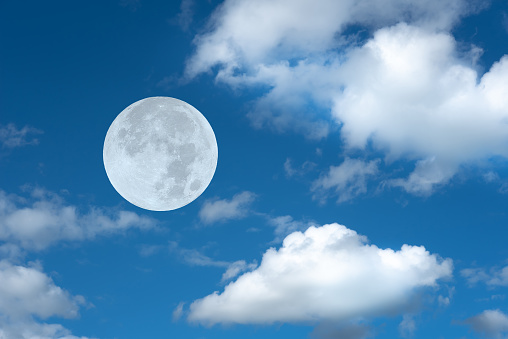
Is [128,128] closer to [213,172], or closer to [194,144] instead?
[194,144]

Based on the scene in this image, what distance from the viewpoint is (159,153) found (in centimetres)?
3198

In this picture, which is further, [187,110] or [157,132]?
[187,110]

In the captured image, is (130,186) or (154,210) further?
(154,210)

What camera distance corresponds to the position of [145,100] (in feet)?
112

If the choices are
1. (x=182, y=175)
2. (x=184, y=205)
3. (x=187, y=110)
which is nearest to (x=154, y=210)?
(x=184, y=205)

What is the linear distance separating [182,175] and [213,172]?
3341 mm

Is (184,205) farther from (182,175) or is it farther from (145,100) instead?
(145,100)

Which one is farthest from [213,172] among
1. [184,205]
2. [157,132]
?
[157,132]

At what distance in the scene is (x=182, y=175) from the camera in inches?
1305

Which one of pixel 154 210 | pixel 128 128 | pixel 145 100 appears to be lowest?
pixel 154 210

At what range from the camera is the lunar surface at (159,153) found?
3219 centimetres

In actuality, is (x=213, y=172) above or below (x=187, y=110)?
below

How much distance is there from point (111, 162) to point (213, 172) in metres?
6.97

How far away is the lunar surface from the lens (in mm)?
32188
